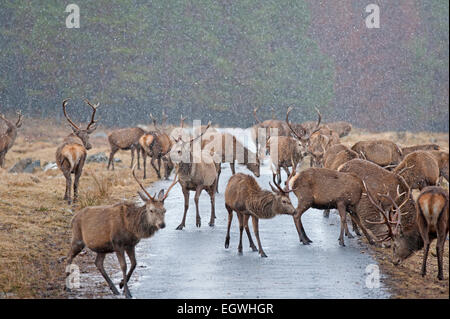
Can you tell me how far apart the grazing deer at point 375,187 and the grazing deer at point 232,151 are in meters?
6.04

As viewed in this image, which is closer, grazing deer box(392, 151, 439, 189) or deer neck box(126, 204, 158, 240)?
deer neck box(126, 204, 158, 240)

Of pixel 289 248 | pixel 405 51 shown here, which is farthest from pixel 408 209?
pixel 405 51

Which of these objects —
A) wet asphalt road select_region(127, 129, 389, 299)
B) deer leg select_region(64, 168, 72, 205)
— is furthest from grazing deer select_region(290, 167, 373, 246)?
deer leg select_region(64, 168, 72, 205)

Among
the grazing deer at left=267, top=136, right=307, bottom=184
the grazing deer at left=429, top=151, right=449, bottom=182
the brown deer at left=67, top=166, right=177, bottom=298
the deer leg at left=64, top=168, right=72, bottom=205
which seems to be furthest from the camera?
the grazing deer at left=267, top=136, right=307, bottom=184

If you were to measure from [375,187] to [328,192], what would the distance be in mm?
947

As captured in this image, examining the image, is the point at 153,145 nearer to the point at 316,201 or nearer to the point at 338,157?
the point at 338,157

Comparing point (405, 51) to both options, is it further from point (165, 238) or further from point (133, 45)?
point (165, 238)

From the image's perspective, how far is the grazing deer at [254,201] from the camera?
1018 cm

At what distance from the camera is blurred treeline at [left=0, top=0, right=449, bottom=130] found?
147 feet

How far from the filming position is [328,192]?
11.0 m

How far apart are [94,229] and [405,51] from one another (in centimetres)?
6302

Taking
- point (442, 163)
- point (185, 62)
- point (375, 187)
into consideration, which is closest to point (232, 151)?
point (442, 163)

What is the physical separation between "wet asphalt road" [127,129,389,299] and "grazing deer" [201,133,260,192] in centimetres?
485

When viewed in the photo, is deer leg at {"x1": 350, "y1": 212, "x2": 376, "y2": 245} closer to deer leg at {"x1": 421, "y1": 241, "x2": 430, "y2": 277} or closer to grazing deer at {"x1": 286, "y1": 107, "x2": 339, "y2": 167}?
deer leg at {"x1": 421, "y1": 241, "x2": 430, "y2": 277}
